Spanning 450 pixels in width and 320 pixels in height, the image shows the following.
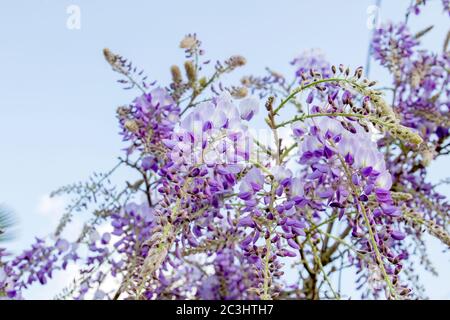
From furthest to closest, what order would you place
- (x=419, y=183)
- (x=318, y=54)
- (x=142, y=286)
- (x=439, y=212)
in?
(x=318, y=54), (x=419, y=183), (x=439, y=212), (x=142, y=286)

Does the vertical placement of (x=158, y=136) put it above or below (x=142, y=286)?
above

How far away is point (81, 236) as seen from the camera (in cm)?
139

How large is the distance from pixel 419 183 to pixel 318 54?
47cm

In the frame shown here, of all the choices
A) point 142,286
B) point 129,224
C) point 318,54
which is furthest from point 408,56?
point 142,286

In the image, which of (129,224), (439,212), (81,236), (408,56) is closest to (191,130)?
(129,224)

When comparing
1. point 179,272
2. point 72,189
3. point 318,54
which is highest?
point 318,54

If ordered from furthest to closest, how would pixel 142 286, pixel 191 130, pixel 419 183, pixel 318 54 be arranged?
pixel 318 54 < pixel 419 183 < pixel 191 130 < pixel 142 286

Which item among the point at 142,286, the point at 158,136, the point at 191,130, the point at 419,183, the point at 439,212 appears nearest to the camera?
the point at 142,286

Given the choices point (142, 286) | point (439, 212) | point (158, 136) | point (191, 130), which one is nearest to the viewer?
point (142, 286)
